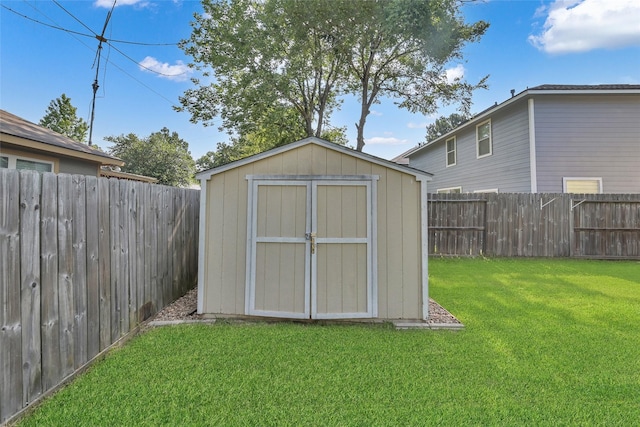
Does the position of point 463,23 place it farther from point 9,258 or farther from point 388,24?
point 9,258

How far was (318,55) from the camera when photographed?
1130 cm

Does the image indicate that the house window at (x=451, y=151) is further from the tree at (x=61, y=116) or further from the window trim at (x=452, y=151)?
the tree at (x=61, y=116)

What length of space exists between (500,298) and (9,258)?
5.45 meters

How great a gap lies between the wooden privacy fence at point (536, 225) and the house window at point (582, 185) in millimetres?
893

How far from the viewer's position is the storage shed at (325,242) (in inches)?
144

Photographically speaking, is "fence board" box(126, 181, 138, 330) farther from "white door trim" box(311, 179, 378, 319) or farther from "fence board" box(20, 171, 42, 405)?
"white door trim" box(311, 179, 378, 319)

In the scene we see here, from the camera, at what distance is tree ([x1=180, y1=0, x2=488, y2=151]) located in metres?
10.1

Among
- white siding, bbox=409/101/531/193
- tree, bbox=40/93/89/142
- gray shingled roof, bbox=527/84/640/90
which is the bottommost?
white siding, bbox=409/101/531/193

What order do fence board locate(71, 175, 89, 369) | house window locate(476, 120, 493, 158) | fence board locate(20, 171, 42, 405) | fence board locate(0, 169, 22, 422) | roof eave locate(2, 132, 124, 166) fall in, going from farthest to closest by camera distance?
house window locate(476, 120, 493, 158), roof eave locate(2, 132, 124, 166), fence board locate(71, 175, 89, 369), fence board locate(20, 171, 42, 405), fence board locate(0, 169, 22, 422)

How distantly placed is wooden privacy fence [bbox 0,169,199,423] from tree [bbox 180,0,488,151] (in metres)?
9.09

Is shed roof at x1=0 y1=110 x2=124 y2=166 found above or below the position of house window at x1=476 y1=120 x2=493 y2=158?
below

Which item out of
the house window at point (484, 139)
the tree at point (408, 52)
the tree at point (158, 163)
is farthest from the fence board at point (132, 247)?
the tree at point (158, 163)

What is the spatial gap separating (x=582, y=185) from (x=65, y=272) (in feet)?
37.3

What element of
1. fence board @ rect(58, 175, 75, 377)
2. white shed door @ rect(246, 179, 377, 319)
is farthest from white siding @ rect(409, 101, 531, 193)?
fence board @ rect(58, 175, 75, 377)
